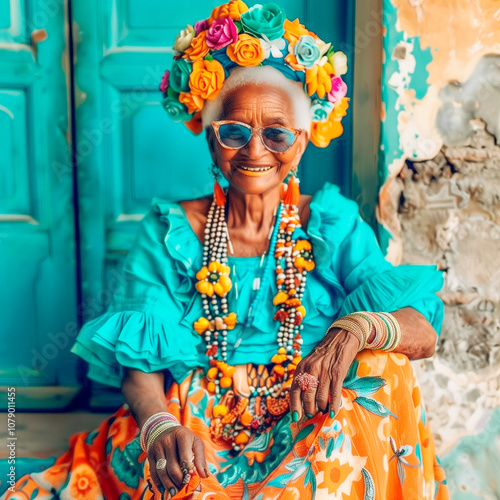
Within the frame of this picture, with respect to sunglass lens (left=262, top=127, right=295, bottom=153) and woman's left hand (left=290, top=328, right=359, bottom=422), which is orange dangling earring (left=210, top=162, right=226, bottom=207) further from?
woman's left hand (left=290, top=328, right=359, bottom=422)

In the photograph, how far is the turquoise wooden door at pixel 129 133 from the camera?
282 cm

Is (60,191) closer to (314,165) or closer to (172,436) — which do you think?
(314,165)

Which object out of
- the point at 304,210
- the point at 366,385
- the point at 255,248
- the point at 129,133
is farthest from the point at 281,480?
the point at 129,133

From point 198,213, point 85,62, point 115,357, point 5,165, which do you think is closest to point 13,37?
point 85,62

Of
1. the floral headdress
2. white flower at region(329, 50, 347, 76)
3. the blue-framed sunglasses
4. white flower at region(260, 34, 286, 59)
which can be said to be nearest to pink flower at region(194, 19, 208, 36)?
the floral headdress

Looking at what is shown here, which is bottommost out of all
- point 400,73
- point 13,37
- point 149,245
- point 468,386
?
point 468,386

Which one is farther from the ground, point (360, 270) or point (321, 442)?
point (360, 270)

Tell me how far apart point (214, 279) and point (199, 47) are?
746 millimetres

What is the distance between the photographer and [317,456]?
1.69 metres

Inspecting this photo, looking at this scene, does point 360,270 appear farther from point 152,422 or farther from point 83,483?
point 83,483

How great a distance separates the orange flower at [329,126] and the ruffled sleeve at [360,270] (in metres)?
0.20

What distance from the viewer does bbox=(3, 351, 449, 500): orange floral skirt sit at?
1.69 meters

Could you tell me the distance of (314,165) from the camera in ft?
9.50

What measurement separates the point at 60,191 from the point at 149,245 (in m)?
0.93
